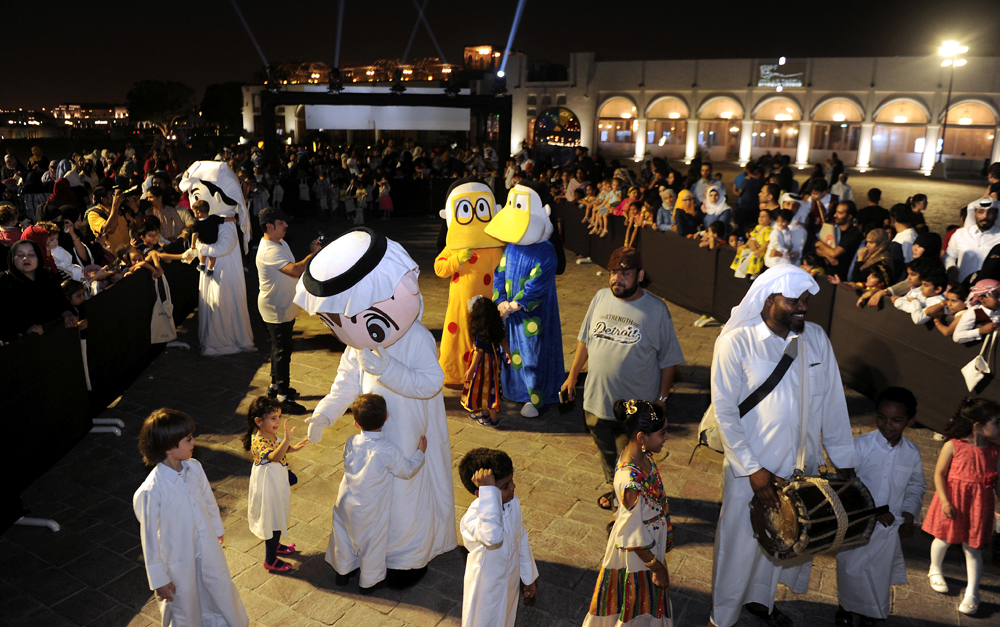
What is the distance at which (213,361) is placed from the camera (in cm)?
820

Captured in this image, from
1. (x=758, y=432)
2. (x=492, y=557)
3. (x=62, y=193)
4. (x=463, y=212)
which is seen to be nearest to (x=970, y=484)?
(x=758, y=432)

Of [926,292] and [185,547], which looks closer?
[185,547]

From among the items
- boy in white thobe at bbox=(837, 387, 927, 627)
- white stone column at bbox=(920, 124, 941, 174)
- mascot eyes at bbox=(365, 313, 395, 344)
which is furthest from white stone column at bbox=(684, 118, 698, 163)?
mascot eyes at bbox=(365, 313, 395, 344)

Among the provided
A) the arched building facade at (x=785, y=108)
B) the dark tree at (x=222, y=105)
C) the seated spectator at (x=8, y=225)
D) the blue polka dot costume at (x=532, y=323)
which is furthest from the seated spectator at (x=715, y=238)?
the dark tree at (x=222, y=105)

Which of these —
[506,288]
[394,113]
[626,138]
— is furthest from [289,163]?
[626,138]

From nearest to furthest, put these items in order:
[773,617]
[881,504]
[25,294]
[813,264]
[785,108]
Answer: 1. [881,504]
2. [773,617]
3. [25,294]
4. [813,264]
5. [785,108]

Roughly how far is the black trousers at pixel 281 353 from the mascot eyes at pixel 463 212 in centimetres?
195

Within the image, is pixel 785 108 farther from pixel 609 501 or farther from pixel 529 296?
pixel 609 501

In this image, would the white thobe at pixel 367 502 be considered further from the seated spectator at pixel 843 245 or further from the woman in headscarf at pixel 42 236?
the seated spectator at pixel 843 245

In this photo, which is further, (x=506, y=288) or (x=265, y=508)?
(x=506, y=288)

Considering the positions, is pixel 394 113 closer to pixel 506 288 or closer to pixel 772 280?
pixel 506 288

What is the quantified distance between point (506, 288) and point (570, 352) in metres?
2.09

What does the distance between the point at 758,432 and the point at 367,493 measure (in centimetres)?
216

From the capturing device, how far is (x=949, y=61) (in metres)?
31.7
